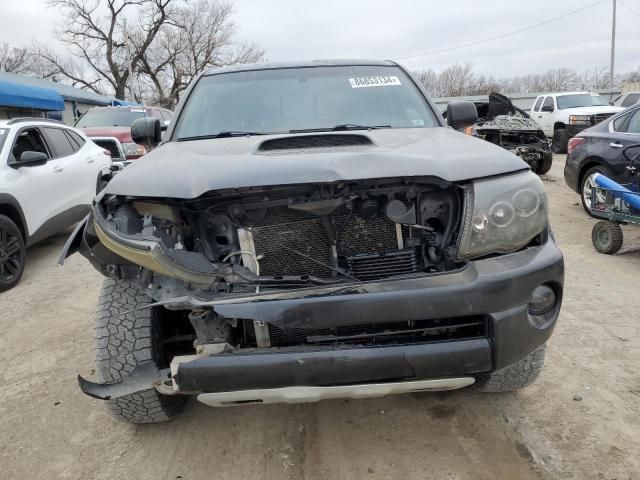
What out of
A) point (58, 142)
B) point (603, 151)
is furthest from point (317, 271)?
point (603, 151)

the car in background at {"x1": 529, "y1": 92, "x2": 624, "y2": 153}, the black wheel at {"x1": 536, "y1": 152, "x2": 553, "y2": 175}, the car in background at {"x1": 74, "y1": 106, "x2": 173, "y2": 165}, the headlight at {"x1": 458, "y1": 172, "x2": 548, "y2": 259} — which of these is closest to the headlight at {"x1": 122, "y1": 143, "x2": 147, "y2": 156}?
the car in background at {"x1": 74, "y1": 106, "x2": 173, "y2": 165}

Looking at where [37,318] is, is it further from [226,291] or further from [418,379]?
[418,379]

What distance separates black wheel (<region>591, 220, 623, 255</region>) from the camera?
5.39m

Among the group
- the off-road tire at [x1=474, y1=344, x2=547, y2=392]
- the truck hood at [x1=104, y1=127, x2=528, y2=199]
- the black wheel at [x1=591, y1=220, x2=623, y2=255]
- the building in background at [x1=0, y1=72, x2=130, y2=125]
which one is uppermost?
A: the building in background at [x1=0, y1=72, x2=130, y2=125]

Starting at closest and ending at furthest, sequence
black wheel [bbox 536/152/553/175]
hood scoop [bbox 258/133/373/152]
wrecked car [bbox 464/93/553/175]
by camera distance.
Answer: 1. hood scoop [bbox 258/133/373/152]
2. wrecked car [bbox 464/93/553/175]
3. black wheel [bbox 536/152/553/175]

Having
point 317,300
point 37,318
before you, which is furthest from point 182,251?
point 37,318

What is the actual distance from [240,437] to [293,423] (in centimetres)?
28

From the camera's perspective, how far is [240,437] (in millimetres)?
2557

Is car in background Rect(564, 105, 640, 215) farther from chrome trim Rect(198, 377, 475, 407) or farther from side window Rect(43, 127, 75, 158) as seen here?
side window Rect(43, 127, 75, 158)

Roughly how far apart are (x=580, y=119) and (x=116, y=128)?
501 inches

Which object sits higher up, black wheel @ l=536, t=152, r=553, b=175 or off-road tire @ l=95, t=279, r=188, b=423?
off-road tire @ l=95, t=279, r=188, b=423

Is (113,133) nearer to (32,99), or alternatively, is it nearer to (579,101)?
(32,99)

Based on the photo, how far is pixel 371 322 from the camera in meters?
1.85

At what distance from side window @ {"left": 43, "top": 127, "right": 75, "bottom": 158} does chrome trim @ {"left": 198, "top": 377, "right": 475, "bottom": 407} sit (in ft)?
18.1
